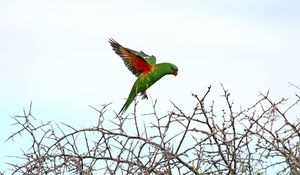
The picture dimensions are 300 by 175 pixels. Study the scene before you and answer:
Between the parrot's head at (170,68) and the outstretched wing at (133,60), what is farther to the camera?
the parrot's head at (170,68)

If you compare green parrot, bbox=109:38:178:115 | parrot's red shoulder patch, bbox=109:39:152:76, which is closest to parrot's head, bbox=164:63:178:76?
green parrot, bbox=109:38:178:115

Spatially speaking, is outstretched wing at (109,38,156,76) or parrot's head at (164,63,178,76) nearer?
outstretched wing at (109,38,156,76)

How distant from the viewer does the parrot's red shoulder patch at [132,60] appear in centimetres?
761

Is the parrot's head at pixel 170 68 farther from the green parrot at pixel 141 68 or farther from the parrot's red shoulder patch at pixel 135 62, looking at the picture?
the parrot's red shoulder patch at pixel 135 62

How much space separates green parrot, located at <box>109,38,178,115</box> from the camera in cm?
765

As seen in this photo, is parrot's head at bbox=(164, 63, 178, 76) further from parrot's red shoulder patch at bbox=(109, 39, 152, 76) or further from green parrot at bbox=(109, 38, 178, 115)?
parrot's red shoulder patch at bbox=(109, 39, 152, 76)

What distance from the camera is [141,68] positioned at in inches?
312

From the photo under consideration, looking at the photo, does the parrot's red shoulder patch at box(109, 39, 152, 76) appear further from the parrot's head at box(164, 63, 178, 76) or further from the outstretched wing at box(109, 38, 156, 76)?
the parrot's head at box(164, 63, 178, 76)

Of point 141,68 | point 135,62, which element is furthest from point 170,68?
point 135,62

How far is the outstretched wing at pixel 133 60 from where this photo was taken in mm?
7594

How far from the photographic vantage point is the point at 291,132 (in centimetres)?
593

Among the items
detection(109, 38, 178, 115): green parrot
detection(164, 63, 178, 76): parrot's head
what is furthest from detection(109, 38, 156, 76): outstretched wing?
detection(164, 63, 178, 76): parrot's head

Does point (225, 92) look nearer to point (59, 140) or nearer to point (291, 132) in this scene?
point (291, 132)

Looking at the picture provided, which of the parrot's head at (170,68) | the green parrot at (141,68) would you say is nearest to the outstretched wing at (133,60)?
the green parrot at (141,68)
